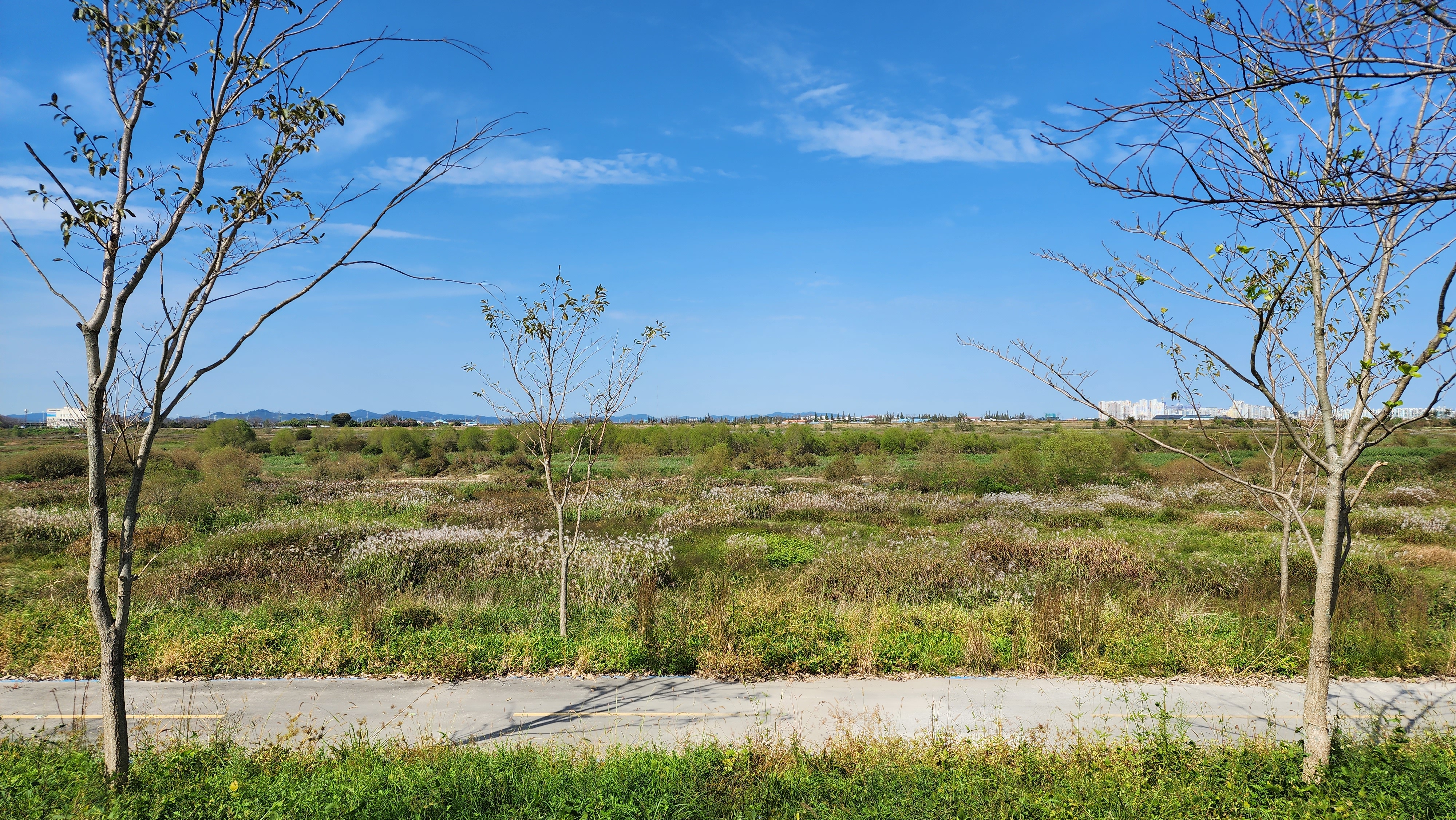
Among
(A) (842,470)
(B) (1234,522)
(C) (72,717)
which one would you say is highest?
(C) (72,717)

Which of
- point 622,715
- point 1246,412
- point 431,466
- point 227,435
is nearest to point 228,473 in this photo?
point 431,466

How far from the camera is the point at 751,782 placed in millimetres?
4914

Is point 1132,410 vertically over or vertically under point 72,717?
over

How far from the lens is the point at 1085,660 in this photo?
26.0 ft

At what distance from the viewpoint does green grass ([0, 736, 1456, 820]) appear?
4.32 m

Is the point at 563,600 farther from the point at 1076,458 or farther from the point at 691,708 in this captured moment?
the point at 1076,458

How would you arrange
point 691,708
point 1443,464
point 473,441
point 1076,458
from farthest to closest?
point 473,441 → point 1076,458 → point 1443,464 → point 691,708

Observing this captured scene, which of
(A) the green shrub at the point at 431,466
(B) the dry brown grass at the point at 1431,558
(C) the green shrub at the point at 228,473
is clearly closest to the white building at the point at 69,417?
(B) the dry brown grass at the point at 1431,558

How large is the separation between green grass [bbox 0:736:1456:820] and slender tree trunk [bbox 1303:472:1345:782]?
0.81 feet

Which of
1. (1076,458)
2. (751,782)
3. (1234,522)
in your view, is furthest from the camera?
(1076,458)

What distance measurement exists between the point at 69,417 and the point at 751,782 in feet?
18.6

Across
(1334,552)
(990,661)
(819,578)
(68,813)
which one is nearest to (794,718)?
(990,661)

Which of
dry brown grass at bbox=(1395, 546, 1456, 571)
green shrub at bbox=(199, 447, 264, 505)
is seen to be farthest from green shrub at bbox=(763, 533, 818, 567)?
green shrub at bbox=(199, 447, 264, 505)

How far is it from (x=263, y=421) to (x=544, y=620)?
11730 centimetres
